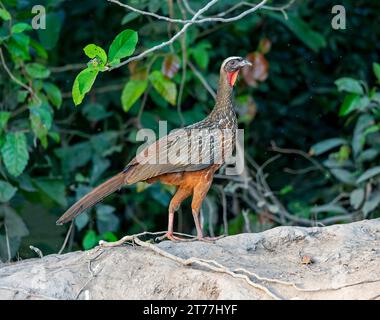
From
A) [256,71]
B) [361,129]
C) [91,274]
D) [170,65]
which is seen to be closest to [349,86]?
[361,129]

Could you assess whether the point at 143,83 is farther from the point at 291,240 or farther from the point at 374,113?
the point at 291,240

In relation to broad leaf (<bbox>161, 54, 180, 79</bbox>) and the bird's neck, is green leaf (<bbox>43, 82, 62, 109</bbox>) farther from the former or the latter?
the bird's neck

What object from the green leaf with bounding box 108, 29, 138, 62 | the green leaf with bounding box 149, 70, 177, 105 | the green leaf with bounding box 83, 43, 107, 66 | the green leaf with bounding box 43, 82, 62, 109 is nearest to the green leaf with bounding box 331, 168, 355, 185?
the green leaf with bounding box 149, 70, 177, 105

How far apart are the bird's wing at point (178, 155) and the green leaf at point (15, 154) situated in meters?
1.84

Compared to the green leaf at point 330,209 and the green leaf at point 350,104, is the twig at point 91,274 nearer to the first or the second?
the green leaf at point 350,104

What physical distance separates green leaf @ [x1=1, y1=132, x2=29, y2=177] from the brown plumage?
175 cm

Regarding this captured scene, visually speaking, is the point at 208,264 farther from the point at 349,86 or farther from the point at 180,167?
the point at 349,86

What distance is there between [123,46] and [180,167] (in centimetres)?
102

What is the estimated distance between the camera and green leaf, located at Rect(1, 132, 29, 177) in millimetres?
7387

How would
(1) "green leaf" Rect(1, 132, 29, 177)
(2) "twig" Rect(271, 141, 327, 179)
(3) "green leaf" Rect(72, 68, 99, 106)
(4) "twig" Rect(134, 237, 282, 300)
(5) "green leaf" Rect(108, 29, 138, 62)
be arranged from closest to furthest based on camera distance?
1. (4) "twig" Rect(134, 237, 282, 300)
2. (3) "green leaf" Rect(72, 68, 99, 106)
3. (5) "green leaf" Rect(108, 29, 138, 62)
4. (1) "green leaf" Rect(1, 132, 29, 177)
5. (2) "twig" Rect(271, 141, 327, 179)

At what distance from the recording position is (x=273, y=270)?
487 centimetres

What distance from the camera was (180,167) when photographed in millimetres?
5703

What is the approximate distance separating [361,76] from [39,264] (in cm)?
568
